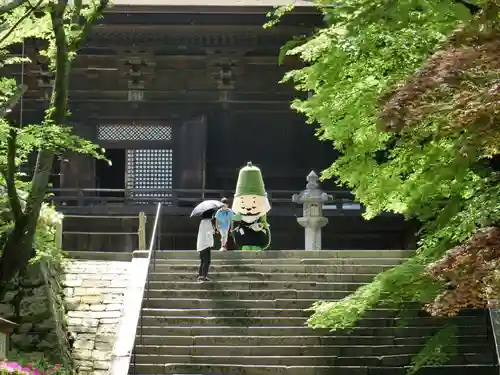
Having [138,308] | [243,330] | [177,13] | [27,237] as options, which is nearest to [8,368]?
[27,237]

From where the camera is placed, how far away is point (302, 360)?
1578 cm

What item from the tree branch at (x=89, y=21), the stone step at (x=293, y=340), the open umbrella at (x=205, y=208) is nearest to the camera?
the tree branch at (x=89, y=21)

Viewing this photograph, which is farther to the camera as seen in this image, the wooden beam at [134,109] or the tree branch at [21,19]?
the wooden beam at [134,109]

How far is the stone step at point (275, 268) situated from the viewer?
18.8 meters

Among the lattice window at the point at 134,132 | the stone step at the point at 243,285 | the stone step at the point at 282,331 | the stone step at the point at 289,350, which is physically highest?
the lattice window at the point at 134,132

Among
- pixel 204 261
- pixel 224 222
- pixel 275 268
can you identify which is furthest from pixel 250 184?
pixel 204 261

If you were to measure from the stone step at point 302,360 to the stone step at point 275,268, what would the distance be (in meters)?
3.12

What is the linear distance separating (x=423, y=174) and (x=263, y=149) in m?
15.4

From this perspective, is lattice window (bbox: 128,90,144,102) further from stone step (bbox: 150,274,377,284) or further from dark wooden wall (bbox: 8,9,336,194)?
stone step (bbox: 150,274,377,284)

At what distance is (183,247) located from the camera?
1049 inches

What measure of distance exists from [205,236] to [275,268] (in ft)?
5.76

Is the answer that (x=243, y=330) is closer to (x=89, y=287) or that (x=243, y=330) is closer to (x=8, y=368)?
(x=89, y=287)

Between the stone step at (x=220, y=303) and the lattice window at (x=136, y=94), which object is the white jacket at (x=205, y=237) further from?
the lattice window at (x=136, y=94)

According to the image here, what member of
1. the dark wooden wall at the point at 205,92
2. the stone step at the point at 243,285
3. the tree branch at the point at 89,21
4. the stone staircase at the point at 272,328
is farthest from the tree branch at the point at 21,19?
the dark wooden wall at the point at 205,92
